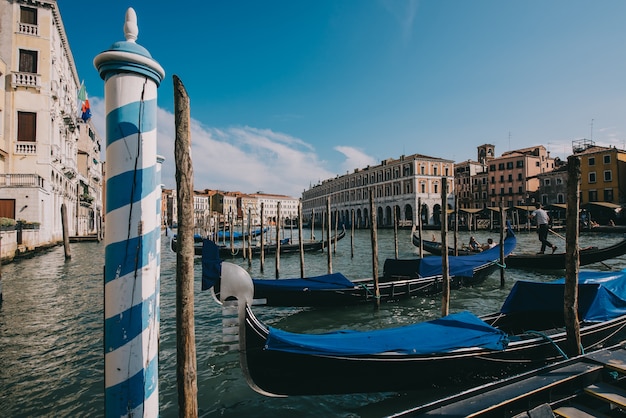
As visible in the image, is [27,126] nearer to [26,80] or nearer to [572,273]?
[26,80]

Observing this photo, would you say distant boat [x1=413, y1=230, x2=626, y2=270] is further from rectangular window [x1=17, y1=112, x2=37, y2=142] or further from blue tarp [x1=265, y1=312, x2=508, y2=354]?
rectangular window [x1=17, y1=112, x2=37, y2=142]

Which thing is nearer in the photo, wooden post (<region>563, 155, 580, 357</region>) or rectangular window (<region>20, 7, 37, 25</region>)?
wooden post (<region>563, 155, 580, 357</region>)

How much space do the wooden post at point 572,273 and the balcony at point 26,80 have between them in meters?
19.5

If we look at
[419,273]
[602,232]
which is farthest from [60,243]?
[602,232]

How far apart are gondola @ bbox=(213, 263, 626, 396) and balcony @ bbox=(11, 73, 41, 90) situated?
18190 millimetres

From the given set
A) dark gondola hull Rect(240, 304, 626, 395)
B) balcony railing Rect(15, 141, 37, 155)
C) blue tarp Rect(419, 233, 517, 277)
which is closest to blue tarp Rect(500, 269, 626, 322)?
dark gondola hull Rect(240, 304, 626, 395)

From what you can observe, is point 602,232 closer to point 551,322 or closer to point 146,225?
point 551,322

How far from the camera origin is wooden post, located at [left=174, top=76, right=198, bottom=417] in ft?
5.11

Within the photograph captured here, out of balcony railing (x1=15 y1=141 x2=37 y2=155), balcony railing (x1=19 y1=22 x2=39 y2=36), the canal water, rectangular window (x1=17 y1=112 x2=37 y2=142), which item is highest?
balcony railing (x1=19 y1=22 x2=39 y2=36)

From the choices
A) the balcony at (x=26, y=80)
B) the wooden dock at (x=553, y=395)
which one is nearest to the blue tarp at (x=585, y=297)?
the wooden dock at (x=553, y=395)

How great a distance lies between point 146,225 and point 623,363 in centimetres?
330

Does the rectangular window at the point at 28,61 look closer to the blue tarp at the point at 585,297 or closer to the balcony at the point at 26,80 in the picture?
the balcony at the point at 26,80

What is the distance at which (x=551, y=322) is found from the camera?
3945 mm

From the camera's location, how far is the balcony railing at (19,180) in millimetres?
12945
